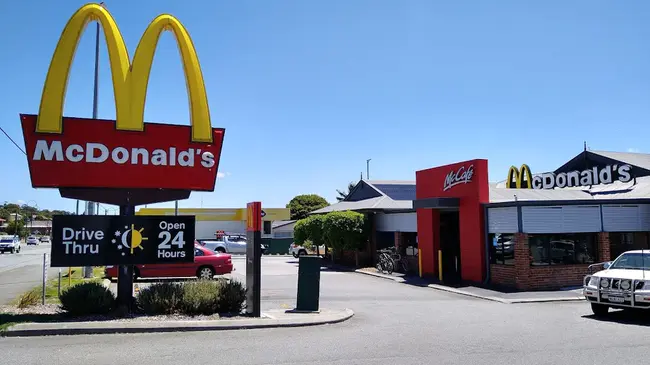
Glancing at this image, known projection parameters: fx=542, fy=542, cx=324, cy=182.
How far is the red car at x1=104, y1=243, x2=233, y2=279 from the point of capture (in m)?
21.0

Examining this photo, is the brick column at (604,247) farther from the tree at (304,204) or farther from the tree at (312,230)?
the tree at (304,204)

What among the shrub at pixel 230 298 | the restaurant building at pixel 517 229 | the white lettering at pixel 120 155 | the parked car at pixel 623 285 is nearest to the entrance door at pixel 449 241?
the restaurant building at pixel 517 229

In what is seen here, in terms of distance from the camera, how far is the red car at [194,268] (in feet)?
68.9

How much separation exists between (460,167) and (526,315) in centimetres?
894

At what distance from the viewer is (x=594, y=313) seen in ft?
42.8

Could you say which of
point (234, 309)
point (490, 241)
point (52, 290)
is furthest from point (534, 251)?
point (52, 290)

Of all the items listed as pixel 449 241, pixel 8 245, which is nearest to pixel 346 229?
pixel 449 241

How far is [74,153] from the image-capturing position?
37.1 ft

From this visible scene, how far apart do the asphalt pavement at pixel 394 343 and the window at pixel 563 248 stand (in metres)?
5.13

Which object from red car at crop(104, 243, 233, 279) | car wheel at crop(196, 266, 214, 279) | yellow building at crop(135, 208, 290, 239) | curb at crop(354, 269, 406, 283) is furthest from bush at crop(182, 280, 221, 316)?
yellow building at crop(135, 208, 290, 239)

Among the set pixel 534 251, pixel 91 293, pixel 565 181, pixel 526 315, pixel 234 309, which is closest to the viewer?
pixel 91 293

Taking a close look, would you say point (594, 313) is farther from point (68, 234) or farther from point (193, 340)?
point (68, 234)

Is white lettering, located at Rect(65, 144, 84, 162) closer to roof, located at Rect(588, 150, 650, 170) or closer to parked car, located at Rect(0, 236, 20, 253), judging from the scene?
roof, located at Rect(588, 150, 650, 170)

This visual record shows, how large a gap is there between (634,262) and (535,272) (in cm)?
558
